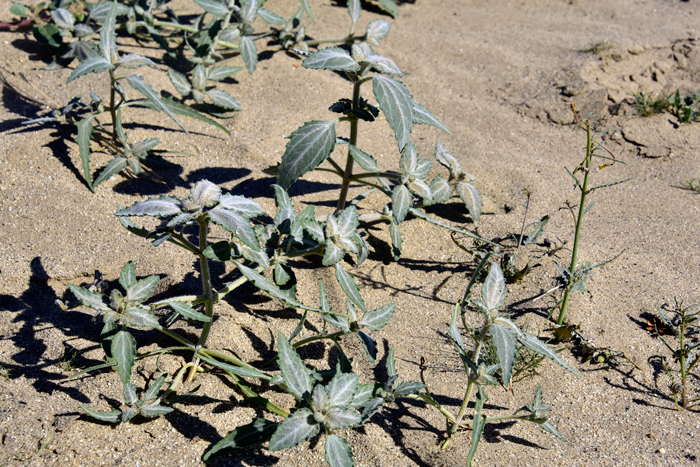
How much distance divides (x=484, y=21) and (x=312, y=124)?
2.69 m

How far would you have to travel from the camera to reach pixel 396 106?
1.96m

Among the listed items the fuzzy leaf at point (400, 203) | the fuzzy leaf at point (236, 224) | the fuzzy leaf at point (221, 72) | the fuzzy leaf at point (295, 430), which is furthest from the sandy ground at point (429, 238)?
the fuzzy leaf at point (236, 224)

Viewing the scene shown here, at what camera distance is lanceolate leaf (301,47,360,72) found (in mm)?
1959

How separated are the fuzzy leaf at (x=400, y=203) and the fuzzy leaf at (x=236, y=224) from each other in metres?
0.69

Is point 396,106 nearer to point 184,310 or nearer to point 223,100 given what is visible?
point 184,310

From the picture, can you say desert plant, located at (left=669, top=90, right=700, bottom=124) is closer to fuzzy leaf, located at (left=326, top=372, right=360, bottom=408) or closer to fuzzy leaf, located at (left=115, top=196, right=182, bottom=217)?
fuzzy leaf, located at (left=326, top=372, right=360, bottom=408)

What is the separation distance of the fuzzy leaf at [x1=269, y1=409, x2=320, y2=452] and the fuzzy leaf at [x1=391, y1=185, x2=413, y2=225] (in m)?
0.83

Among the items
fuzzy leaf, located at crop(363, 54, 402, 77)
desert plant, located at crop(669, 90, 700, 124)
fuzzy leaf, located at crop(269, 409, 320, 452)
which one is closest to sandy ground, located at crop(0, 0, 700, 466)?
desert plant, located at crop(669, 90, 700, 124)

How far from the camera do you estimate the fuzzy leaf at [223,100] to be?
304cm

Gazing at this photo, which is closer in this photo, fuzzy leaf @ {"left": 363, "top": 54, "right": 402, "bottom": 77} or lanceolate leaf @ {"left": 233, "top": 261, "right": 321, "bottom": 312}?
lanceolate leaf @ {"left": 233, "top": 261, "right": 321, "bottom": 312}

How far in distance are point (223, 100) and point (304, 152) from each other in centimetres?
117

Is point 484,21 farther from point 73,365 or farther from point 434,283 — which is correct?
point 73,365

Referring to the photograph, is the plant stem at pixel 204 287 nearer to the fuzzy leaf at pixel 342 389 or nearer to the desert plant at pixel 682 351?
the fuzzy leaf at pixel 342 389

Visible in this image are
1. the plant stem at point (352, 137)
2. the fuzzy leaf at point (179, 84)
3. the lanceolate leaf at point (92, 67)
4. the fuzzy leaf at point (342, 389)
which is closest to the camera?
the fuzzy leaf at point (342, 389)
